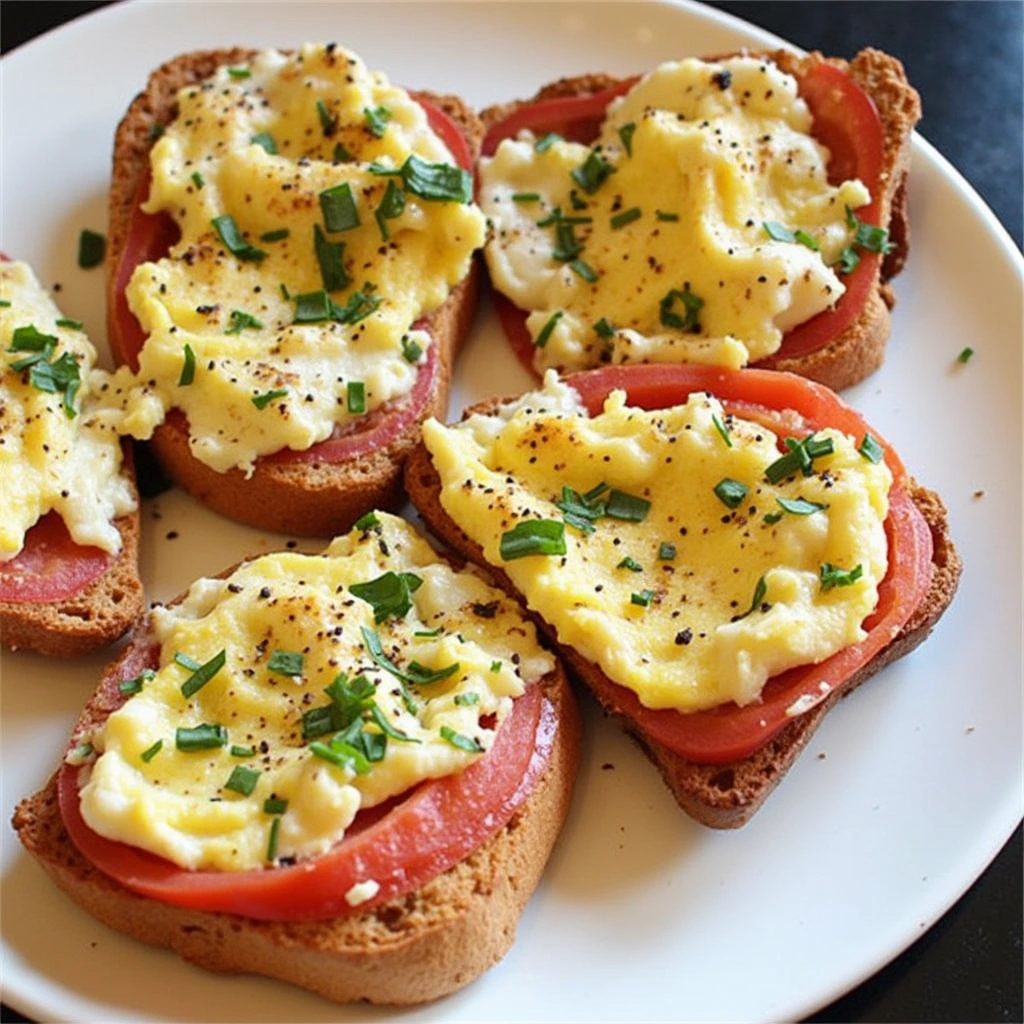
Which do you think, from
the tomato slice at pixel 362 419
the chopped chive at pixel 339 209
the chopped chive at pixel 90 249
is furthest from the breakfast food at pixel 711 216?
the chopped chive at pixel 90 249

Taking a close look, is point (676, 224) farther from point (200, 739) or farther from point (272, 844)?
point (272, 844)

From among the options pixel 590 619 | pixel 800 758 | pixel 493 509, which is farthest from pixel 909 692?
pixel 493 509

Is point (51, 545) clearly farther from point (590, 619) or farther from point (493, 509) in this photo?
point (590, 619)

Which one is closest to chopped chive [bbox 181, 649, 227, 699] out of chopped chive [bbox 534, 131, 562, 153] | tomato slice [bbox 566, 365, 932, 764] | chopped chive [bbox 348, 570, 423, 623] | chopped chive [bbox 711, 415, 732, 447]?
chopped chive [bbox 348, 570, 423, 623]

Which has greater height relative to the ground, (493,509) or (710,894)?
(493,509)

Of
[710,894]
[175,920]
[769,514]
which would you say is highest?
[769,514]

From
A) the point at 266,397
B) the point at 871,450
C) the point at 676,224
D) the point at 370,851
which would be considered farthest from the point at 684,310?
the point at 370,851

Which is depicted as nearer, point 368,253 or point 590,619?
point 590,619

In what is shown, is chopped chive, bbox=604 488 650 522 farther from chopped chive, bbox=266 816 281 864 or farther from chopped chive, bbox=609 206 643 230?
chopped chive, bbox=266 816 281 864
